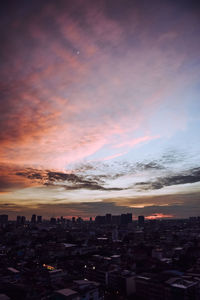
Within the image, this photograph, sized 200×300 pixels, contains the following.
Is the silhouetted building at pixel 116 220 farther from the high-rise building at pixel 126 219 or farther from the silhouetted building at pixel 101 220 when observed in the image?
the high-rise building at pixel 126 219

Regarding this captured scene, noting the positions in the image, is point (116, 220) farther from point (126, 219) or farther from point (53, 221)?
point (53, 221)

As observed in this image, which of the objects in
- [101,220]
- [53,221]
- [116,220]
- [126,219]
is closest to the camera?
[126,219]

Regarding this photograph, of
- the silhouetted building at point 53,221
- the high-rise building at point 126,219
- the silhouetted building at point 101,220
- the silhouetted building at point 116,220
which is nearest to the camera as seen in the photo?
the high-rise building at point 126,219

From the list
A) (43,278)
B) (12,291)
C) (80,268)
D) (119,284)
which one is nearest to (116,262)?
(80,268)

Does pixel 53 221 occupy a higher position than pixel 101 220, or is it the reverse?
pixel 101 220

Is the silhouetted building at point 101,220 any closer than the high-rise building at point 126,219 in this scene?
No

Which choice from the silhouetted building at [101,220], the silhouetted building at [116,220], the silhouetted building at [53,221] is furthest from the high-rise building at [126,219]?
the silhouetted building at [53,221]

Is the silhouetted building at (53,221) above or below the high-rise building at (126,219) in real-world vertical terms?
below


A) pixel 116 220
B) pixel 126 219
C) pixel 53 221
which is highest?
pixel 126 219

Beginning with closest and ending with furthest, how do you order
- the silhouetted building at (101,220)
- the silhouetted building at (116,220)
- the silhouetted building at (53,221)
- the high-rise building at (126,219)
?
the high-rise building at (126,219) → the silhouetted building at (116,220) → the silhouetted building at (101,220) → the silhouetted building at (53,221)

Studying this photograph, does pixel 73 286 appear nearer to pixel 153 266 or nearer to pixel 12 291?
pixel 12 291

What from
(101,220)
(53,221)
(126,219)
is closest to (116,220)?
(101,220)
